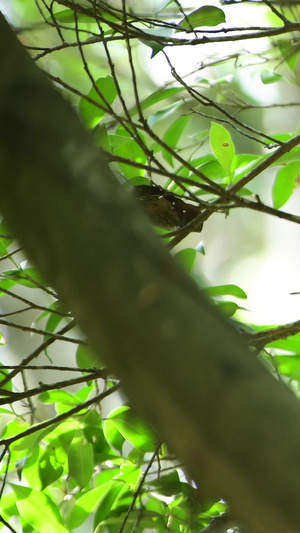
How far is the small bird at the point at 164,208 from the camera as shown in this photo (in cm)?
85

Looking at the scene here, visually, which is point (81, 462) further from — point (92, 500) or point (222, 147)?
point (222, 147)

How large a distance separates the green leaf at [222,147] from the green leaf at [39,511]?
1.63 feet

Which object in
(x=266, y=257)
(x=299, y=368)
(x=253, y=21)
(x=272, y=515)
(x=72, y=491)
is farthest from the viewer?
(x=266, y=257)

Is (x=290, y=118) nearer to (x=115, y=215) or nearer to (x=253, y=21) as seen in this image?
(x=253, y=21)

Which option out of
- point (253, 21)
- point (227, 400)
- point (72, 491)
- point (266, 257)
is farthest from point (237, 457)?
point (266, 257)

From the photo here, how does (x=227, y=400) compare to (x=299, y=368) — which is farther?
(x=299, y=368)

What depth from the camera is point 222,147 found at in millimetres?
866

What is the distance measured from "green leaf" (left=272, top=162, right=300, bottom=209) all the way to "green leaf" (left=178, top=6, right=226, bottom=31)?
219 mm

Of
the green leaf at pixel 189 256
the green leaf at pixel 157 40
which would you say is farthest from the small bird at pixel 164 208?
the green leaf at pixel 157 40

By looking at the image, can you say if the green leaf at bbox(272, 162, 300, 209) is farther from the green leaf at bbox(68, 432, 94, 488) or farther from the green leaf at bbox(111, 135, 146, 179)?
the green leaf at bbox(68, 432, 94, 488)

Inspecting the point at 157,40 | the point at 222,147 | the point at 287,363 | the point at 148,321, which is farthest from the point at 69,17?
the point at 148,321

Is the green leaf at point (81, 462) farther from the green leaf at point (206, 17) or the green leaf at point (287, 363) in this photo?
the green leaf at point (206, 17)

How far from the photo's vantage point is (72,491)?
1.05m

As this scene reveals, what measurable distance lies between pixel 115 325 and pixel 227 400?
0.18 feet
